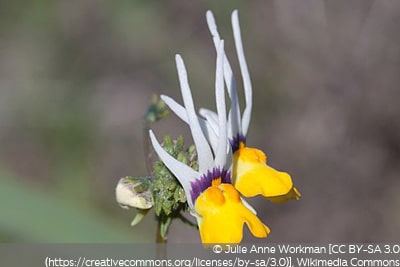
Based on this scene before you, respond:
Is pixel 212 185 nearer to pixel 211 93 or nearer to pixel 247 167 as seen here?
pixel 247 167

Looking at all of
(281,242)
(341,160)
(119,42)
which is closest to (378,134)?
(341,160)

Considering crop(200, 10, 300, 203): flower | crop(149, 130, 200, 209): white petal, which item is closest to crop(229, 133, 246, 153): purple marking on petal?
crop(200, 10, 300, 203): flower

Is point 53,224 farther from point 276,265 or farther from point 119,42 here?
point 119,42

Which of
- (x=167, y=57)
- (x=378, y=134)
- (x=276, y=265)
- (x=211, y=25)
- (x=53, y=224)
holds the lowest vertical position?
(x=276, y=265)

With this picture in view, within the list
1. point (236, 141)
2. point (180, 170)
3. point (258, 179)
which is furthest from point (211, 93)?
point (180, 170)

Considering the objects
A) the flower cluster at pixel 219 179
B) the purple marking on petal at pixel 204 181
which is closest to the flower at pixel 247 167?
the flower cluster at pixel 219 179

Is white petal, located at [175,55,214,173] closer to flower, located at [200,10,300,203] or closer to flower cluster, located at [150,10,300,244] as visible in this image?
flower cluster, located at [150,10,300,244]

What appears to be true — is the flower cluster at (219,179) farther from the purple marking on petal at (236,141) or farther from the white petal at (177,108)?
the purple marking on petal at (236,141)
